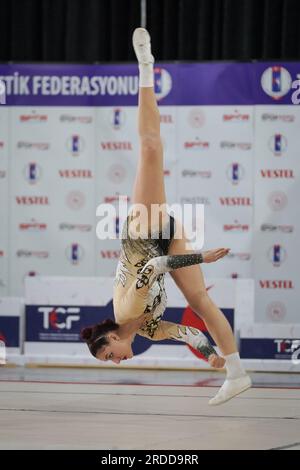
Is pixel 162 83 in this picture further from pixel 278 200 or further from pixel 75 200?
pixel 278 200

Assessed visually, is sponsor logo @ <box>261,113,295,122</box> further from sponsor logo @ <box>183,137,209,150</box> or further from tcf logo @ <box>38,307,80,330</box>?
tcf logo @ <box>38,307,80,330</box>

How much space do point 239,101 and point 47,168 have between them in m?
2.09

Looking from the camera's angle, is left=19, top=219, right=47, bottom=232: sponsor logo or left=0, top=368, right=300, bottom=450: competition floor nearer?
left=0, top=368, right=300, bottom=450: competition floor

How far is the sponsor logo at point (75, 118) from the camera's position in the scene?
11.0 m

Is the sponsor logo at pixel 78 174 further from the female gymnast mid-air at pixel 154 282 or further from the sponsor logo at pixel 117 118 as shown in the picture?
the female gymnast mid-air at pixel 154 282

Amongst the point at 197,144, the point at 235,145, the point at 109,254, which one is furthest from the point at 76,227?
the point at 235,145

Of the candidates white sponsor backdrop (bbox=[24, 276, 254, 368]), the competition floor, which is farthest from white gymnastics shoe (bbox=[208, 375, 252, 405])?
white sponsor backdrop (bbox=[24, 276, 254, 368])

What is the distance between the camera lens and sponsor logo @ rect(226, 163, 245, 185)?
10.7 metres

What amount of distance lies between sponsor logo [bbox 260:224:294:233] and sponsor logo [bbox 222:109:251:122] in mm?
1085

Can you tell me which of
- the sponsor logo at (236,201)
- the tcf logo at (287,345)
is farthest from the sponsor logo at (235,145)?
the tcf logo at (287,345)

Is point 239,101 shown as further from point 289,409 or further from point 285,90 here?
point 289,409

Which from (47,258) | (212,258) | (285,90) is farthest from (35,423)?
(285,90)

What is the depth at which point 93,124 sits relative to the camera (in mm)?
10953

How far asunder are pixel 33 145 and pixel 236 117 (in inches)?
83.3
